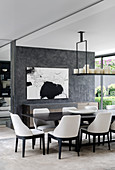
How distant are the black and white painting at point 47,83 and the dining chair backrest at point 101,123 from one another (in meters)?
3.35

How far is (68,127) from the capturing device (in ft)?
15.6

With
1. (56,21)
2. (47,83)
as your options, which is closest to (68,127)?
(56,21)

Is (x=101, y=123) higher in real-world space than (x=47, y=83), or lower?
lower

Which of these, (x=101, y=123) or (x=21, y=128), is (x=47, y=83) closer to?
(x=101, y=123)

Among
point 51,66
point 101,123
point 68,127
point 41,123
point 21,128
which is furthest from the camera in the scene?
point 51,66

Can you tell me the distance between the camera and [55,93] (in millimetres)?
8625

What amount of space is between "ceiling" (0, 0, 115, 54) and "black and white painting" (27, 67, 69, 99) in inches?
A: 42.0

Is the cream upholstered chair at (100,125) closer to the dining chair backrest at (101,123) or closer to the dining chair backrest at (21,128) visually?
the dining chair backrest at (101,123)

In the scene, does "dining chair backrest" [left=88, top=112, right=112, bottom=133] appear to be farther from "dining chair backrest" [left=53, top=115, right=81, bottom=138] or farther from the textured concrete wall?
the textured concrete wall

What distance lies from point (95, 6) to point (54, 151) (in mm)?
2874

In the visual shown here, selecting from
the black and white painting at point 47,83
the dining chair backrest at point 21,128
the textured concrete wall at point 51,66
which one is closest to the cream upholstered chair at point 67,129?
the dining chair backrest at point 21,128

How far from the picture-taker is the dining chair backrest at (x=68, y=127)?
4695 millimetres

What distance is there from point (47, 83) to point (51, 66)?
582mm

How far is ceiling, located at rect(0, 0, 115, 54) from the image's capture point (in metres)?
4.11
